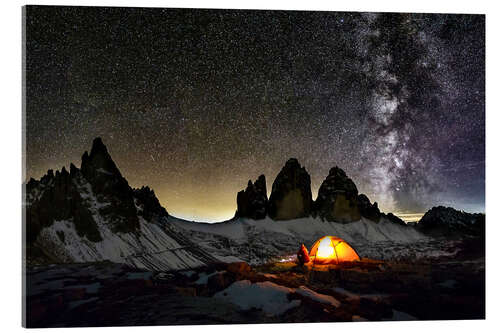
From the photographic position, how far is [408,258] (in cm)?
1162

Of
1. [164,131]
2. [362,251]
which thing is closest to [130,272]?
[164,131]

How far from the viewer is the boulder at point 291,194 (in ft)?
38.2

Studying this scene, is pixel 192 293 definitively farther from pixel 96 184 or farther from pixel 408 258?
pixel 408 258

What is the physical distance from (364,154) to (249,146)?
83.6 inches

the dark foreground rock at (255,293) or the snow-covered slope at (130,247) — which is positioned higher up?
the snow-covered slope at (130,247)

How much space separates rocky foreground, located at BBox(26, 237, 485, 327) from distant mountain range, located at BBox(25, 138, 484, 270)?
0.88ft

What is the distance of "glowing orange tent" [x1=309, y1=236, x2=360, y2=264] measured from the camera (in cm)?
1136

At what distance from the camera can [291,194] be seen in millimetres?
11820

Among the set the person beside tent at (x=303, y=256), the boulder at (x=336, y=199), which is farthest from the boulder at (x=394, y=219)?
the person beside tent at (x=303, y=256)

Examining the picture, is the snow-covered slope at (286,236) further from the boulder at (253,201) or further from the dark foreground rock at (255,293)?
the dark foreground rock at (255,293)

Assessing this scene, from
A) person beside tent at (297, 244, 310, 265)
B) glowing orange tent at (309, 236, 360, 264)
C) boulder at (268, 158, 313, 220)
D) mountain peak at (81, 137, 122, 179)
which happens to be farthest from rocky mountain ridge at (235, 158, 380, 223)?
mountain peak at (81, 137, 122, 179)

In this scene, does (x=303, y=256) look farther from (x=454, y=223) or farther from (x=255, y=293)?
(x=454, y=223)

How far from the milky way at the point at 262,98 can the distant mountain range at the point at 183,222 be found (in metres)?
0.20

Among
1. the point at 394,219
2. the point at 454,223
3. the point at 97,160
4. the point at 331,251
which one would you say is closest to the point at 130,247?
the point at 97,160
